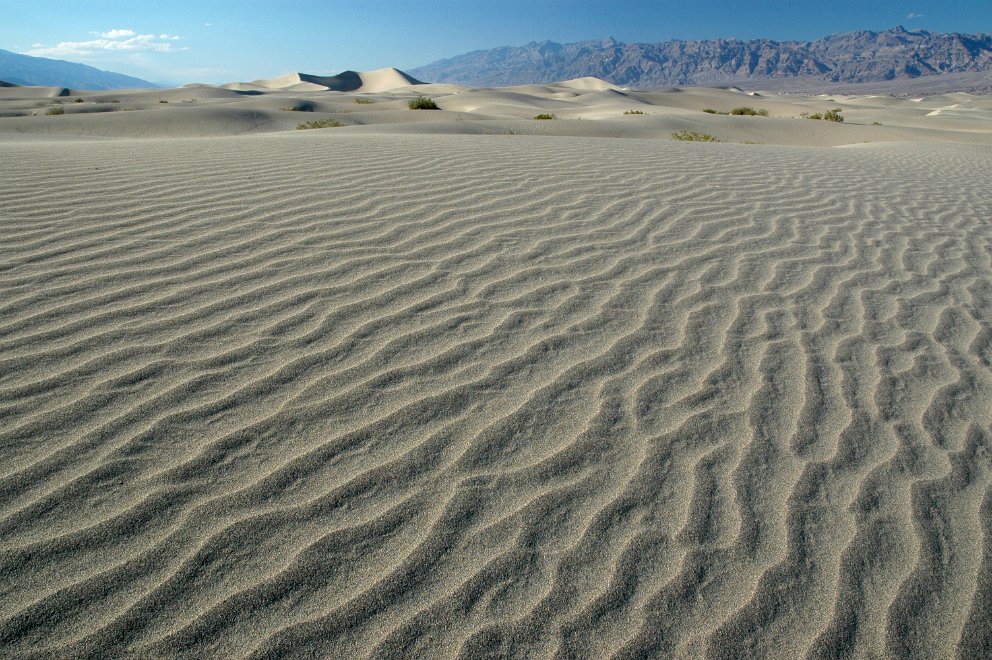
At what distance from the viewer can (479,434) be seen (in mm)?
2527

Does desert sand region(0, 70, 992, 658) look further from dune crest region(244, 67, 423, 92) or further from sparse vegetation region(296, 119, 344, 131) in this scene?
dune crest region(244, 67, 423, 92)

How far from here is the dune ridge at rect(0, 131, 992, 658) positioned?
183cm

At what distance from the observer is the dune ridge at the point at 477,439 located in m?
1.83

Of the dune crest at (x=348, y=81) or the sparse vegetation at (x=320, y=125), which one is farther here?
the dune crest at (x=348, y=81)

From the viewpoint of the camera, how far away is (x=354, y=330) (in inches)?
126

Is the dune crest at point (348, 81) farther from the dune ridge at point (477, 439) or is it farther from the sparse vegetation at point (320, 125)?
the dune ridge at point (477, 439)

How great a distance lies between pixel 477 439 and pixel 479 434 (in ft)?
0.10

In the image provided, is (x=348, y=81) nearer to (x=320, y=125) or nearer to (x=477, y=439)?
(x=320, y=125)

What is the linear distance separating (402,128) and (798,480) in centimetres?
1415

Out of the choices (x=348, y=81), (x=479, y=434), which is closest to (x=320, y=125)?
(x=479, y=434)

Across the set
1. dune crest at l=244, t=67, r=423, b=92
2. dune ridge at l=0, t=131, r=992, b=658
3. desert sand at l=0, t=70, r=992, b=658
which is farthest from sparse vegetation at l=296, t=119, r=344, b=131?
dune crest at l=244, t=67, r=423, b=92

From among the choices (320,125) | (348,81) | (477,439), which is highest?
(348,81)

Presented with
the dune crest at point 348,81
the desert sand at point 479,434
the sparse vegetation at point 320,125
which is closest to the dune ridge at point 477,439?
the desert sand at point 479,434

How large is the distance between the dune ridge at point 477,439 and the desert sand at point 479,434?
0.5 inches
